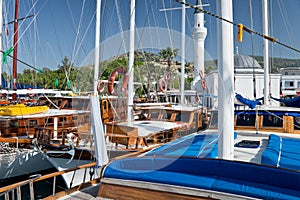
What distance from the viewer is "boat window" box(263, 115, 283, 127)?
9.88m

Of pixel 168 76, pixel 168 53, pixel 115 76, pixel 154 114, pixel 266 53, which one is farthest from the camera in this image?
pixel 266 53

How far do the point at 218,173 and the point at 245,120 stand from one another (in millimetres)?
6216

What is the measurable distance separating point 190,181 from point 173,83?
1553mm

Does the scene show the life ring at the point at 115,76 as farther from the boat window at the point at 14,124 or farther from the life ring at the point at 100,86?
the boat window at the point at 14,124

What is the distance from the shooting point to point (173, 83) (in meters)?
4.90

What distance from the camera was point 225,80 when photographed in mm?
4582

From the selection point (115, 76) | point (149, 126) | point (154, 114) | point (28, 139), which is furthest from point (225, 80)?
point (28, 139)

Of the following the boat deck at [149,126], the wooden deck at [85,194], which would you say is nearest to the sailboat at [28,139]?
the boat deck at [149,126]

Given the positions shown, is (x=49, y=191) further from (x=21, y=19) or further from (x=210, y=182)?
(x=21, y=19)

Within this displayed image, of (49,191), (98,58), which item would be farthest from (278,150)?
(49,191)

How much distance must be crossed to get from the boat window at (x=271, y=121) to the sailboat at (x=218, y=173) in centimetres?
470

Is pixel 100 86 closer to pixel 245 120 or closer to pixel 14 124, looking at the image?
pixel 245 120

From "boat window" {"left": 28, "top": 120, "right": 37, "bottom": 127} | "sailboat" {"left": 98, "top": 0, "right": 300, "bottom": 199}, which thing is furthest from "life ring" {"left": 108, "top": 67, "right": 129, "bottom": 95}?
"boat window" {"left": 28, "top": 120, "right": 37, "bottom": 127}

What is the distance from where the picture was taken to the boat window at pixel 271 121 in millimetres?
9875
